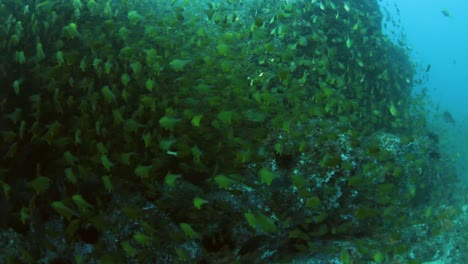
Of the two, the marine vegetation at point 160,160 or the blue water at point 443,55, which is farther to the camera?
the blue water at point 443,55

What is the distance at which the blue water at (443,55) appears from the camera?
52.5 feet

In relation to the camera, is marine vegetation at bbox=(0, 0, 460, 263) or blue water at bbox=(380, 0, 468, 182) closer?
marine vegetation at bbox=(0, 0, 460, 263)

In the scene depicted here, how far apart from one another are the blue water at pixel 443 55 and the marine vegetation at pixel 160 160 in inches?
327

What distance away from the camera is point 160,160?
15.8 feet

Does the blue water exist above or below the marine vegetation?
below

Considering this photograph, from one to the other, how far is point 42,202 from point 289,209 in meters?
3.11

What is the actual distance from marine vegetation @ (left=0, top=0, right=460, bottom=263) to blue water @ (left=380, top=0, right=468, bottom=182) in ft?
27.2

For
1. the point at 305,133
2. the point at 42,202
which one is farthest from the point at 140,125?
the point at 305,133

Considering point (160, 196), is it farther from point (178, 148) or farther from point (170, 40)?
point (170, 40)

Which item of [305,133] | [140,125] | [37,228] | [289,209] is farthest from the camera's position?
[305,133]

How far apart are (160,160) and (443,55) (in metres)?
66.4

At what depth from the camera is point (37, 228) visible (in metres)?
4.51

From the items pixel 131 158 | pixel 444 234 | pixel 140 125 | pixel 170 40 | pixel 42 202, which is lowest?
pixel 444 234

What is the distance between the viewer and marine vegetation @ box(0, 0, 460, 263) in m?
4.50
